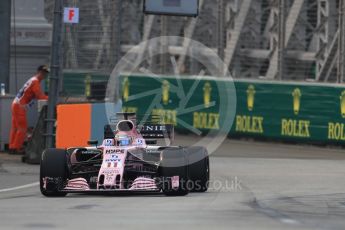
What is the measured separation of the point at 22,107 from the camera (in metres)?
18.8

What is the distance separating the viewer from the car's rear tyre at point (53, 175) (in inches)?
505

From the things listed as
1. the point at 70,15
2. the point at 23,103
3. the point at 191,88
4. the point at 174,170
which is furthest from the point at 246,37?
the point at 174,170

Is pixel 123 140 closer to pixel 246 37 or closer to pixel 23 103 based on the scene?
pixel 23 103

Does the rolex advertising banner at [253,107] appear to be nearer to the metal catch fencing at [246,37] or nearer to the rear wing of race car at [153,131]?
the metal catch fencing at [246,37]

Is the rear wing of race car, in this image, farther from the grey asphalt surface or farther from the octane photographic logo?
the octane photographic logo

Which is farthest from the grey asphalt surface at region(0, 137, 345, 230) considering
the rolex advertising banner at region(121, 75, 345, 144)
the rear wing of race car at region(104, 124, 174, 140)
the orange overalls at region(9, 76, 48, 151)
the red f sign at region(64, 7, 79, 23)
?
the rolex advertising banner at region(121, 75, 345, 144)

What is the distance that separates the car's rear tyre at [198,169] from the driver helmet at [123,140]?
743 millimetres

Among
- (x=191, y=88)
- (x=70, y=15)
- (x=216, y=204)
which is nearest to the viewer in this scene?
(x=216, y=204)

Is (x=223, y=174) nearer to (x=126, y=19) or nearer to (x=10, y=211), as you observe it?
(x=10, y=211)

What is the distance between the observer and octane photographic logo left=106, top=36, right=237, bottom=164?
24.2 metres

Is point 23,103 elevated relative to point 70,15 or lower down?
lower down

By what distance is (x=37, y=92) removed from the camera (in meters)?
18.7

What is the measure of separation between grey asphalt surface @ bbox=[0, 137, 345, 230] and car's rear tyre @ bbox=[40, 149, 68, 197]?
0.16 m

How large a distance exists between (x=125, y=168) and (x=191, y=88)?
1253cm
